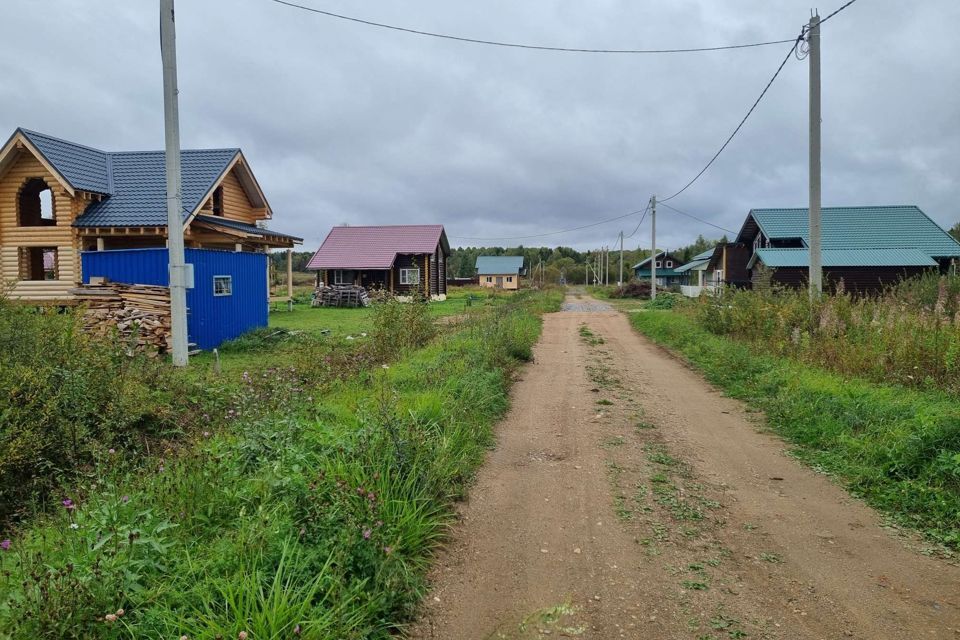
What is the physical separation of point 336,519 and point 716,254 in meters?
46.4

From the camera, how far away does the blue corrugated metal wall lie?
14.1 metres

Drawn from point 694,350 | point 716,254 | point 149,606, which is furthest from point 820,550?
point 716,254

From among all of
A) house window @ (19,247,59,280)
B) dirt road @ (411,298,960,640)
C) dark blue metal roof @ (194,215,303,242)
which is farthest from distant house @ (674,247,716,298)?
dirt road @ (411,298,960,640)

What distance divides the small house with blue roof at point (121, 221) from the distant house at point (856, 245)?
25.2 metres

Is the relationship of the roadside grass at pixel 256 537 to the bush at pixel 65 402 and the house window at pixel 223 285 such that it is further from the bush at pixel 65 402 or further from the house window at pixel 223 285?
the house window at pixel 223 285

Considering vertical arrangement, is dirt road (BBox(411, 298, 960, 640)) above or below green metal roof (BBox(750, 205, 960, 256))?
below

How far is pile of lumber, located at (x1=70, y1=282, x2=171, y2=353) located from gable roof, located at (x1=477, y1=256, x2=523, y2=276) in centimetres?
6366

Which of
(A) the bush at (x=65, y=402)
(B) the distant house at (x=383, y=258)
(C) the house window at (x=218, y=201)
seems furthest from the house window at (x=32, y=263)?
(B) the distant house at (x=383, y=258)

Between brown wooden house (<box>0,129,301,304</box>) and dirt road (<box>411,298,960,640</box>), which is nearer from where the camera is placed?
dirt road (<box>411,298,960,640</box>)

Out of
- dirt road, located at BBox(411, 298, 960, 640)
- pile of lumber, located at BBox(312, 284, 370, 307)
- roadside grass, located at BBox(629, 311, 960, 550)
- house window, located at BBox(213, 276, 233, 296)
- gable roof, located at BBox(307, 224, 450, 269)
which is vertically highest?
gable roof, located at BBox(307, 224, 450, 269)

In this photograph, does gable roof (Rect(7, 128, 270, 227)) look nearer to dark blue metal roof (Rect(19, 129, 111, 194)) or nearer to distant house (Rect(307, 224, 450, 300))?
dark blue metal roof (Rect(19, 129, 111, 194))

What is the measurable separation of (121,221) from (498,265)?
61488 mm

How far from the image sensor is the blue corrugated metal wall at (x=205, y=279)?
46.3ft

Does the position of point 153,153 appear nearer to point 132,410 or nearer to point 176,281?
point 176,281
